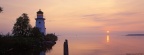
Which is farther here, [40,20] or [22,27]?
[40,20]

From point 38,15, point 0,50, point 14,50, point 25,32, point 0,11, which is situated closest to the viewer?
point 0,11

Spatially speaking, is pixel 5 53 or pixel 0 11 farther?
pixel 5 53

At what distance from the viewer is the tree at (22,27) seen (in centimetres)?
7138

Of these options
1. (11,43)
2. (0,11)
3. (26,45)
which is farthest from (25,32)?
(0,11)

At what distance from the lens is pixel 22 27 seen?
234 ft

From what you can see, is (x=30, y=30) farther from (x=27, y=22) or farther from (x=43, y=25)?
(x=43, y=25)

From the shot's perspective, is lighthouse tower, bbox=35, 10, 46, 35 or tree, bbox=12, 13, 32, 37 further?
lighthouse tower, bbox=35, 10, 46, 35

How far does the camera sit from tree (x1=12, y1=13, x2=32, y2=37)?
7138 cm

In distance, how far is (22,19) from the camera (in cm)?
7150

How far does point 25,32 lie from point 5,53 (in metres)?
35.6

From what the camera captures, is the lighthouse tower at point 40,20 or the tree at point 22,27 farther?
the lighthouse tower at point 40,20

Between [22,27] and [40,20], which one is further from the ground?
[40,20]

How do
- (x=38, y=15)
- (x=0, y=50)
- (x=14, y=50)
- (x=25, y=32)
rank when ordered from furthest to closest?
(x=38, y=15) → (x=25, y=32) → (x=14, y=50) → (x=0, y=50)

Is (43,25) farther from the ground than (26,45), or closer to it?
farther from the ground
